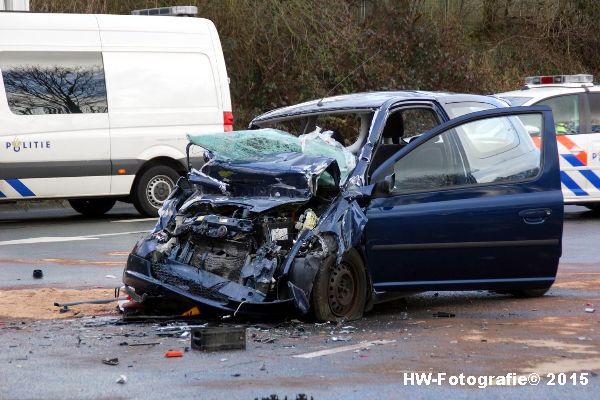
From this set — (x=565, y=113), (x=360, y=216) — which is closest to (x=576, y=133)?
(x=565, y=113)

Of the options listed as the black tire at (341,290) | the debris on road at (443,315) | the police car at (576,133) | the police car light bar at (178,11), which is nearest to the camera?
the black tire at (341,290)

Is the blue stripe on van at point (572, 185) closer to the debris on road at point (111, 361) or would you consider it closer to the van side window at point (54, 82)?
the van side window at point (54, 82)

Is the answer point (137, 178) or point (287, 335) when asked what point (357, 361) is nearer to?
point (287, 335)

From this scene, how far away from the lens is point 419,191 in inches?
336

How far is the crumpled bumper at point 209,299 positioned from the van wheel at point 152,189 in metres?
8.46

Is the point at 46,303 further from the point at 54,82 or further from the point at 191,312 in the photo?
the point at 54,82

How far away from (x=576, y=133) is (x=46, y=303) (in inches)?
361

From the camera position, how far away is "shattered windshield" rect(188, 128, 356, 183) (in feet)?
28.0

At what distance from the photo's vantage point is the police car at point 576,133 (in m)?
16.1

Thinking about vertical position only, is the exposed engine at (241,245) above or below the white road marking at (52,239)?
above

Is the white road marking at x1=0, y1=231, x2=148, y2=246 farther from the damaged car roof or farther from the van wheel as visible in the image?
the damaged car roof

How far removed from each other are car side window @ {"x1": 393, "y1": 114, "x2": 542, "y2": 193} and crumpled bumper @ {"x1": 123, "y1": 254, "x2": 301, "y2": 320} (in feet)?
4.23

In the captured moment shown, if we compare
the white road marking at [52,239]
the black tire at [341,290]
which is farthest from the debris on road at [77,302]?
the white road marking at [52,239]

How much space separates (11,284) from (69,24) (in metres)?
6.64
